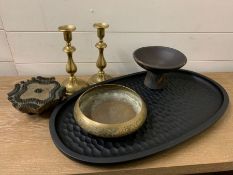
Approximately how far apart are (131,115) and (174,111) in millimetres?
120

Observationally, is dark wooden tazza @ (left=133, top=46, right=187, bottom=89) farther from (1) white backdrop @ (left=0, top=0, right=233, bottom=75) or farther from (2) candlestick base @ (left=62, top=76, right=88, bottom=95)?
(2) candlestick base @ (left=62, top=76, right=88, bottom=95)

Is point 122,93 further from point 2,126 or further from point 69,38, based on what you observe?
point 2,126

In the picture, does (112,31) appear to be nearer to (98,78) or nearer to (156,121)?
(98,78)

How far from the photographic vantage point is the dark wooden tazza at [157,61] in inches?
25.8

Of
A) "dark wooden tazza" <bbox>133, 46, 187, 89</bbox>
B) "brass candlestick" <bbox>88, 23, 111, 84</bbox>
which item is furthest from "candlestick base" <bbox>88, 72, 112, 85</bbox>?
"dark wooden tazza" <bbox>133, 46, 187, 89</bbox>

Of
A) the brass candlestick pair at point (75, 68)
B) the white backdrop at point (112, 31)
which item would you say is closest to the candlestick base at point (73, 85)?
the brass candlestick pair at point (75, 68)

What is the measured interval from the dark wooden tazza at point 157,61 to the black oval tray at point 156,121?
3 cm

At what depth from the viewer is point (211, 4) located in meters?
0.74

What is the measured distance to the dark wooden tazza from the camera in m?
0.66

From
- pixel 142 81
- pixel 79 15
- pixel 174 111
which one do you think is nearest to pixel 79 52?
pixel 79 15

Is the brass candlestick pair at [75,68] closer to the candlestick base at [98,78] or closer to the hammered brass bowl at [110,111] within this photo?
the candlestick base at [98,78]

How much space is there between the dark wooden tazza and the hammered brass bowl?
0.10 m

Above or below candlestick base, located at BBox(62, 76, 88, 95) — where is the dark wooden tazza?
above

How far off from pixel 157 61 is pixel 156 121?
19 cm
